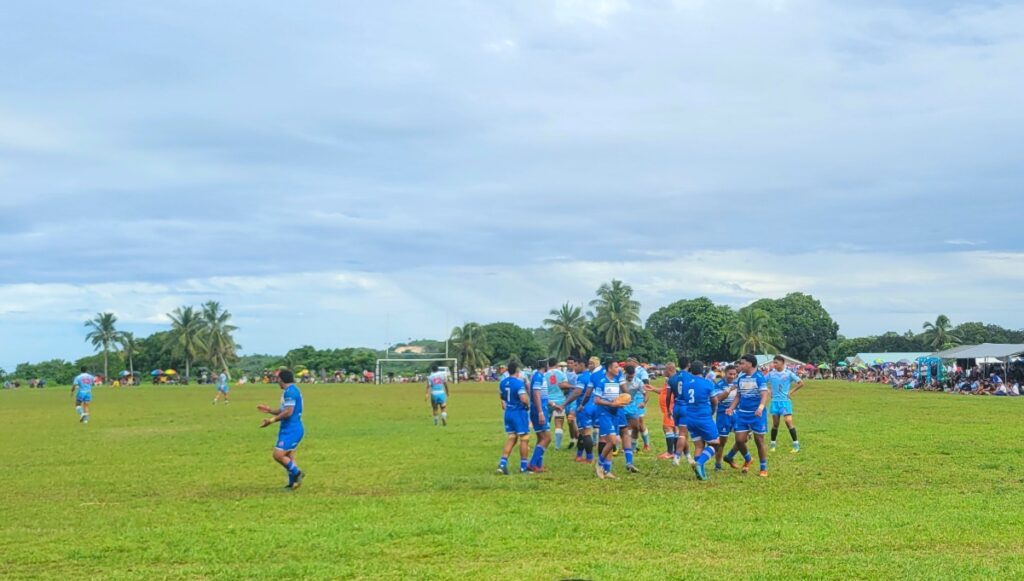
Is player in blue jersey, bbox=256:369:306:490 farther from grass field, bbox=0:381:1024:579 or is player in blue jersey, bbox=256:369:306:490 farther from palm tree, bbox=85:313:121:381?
palm tree, bbox=85:313:121:381

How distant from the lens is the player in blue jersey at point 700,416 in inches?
613

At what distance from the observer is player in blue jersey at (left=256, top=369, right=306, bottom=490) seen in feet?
47.6

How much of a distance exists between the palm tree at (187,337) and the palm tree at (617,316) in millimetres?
52683

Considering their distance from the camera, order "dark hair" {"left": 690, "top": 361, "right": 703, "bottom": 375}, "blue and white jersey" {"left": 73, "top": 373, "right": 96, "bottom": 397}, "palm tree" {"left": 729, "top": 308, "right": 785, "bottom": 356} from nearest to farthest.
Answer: "dark hair" {"left": 690, "top": 361, "right": 703, "bottom": 375}, "blue and white jersey" {"left": 73, "top": 373, "right": 96, "bottom": 397}, "palm tree" {"left": 729, "top": 308, "right": 785, "bottom": 356}

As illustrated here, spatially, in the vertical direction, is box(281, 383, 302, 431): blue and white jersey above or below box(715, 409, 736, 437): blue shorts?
above

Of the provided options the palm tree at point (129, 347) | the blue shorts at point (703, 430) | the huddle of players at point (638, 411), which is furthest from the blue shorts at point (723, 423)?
the palm tree at point (129, 347)

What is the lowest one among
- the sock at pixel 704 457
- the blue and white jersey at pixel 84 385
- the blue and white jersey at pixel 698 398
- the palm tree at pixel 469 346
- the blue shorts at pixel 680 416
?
the sock at pixel 704 457

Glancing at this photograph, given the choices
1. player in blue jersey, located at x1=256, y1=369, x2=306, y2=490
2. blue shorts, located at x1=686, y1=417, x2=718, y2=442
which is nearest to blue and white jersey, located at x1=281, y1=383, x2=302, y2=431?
player in blue jersey, located at x1=256, y1=369, x2=306, y2=490

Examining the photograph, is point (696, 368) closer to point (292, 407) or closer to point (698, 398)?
point (698, 398)

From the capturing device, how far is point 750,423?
15.7 m

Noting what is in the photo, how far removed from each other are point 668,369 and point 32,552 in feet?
38.1

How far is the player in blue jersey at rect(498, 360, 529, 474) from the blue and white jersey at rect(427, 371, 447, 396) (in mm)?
12217

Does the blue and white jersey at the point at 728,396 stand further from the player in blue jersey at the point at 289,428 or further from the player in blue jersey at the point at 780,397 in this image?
the player in blue jersey at the point at 289,428

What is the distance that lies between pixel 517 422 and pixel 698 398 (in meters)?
3.22
